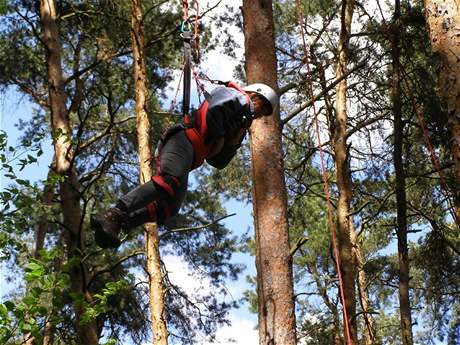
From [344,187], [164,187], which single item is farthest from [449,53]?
[344,187]

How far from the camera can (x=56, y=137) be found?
4.82 metres

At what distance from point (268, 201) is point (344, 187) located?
16.7ft

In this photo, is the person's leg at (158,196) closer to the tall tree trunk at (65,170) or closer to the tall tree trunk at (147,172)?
the tall tree trunk at (65,170)

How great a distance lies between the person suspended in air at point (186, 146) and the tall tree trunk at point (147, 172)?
3.99 m

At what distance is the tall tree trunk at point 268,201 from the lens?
3.54 meters

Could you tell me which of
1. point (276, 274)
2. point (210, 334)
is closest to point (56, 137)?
point (276, 274)

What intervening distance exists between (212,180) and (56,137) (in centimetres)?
897

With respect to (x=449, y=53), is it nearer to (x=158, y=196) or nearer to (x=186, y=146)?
(x=186, y=146)

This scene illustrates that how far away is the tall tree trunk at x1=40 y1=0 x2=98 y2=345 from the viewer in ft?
21.4

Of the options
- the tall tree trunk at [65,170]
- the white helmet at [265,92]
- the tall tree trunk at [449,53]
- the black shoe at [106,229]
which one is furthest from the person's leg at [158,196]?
the tall tree trunk at [65,170]

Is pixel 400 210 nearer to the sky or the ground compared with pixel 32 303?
nearer to the sky

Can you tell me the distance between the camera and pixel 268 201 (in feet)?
12.5

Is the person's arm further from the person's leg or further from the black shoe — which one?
the black shoe

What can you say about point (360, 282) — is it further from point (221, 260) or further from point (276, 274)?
point (276, 274)
